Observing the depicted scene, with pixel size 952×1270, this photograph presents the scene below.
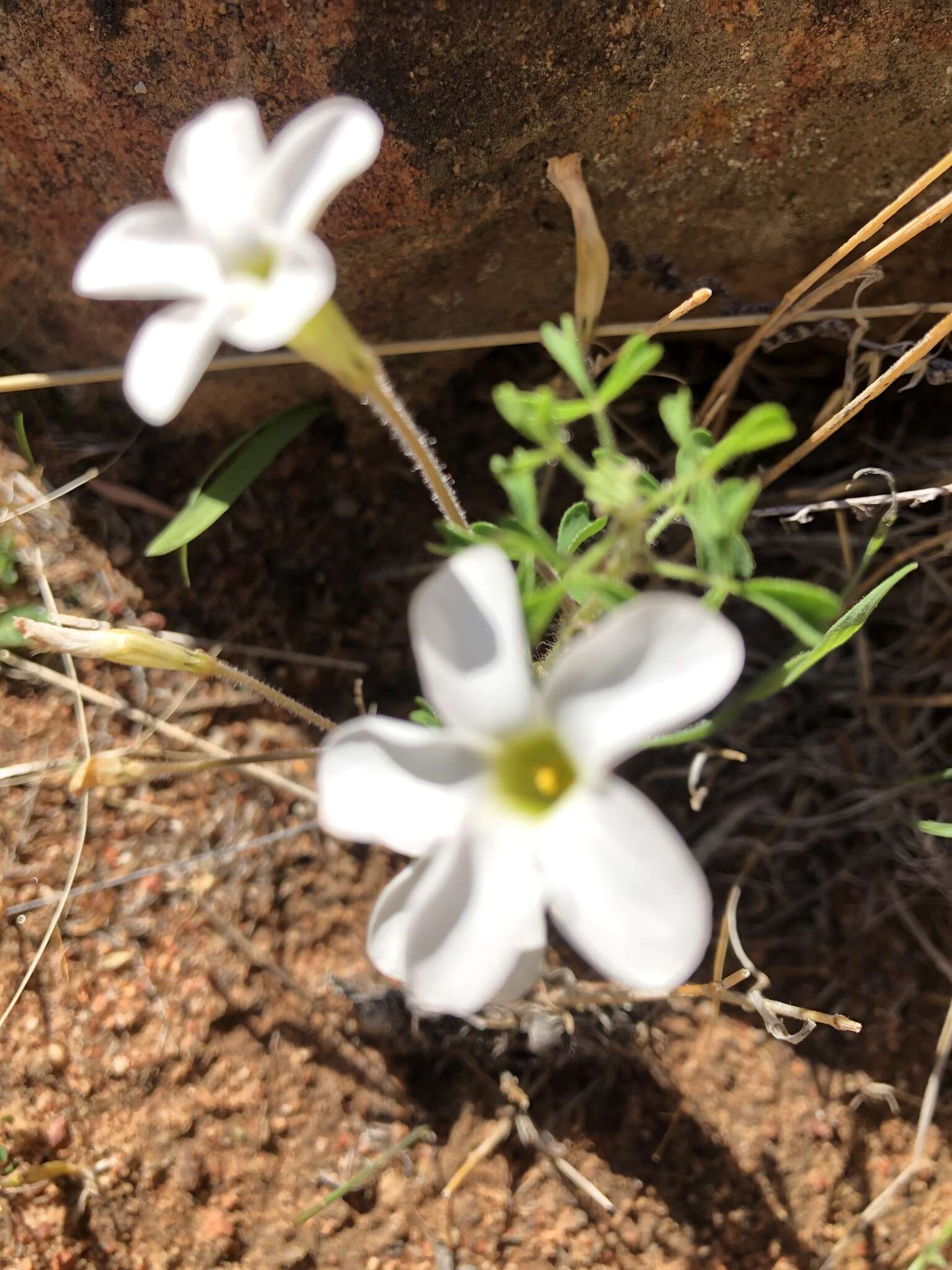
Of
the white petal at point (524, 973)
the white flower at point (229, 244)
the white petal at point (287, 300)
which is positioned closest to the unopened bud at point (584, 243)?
the white flower at point (229, 244)

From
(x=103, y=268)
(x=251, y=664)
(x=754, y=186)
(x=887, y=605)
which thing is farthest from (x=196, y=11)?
(x=887, y=605)

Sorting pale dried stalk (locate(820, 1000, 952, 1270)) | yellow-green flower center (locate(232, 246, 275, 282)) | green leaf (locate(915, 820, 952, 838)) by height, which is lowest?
pale dried stalk (locate(820, 1000, 952, 1270))

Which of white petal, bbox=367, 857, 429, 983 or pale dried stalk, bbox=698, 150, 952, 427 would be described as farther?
pale dried stalk, bbox=698, 150, 952, 427

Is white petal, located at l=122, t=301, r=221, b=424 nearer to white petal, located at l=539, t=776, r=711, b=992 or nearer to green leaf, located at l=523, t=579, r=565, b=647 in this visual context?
green leaf, located at l=523, t=579, r=565, b=647

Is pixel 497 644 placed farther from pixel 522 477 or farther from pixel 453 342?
pixel 453 342

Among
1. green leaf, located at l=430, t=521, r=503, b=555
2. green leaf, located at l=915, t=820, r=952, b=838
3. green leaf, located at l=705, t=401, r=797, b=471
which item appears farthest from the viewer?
green leaf, located at l=915, t=820, r=952, b=838

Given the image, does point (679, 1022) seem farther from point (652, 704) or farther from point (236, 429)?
point (236, 429)

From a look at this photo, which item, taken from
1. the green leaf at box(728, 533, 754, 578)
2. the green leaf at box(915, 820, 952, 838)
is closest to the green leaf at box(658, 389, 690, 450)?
the green leaf at box(728, 533, 754, 578)
